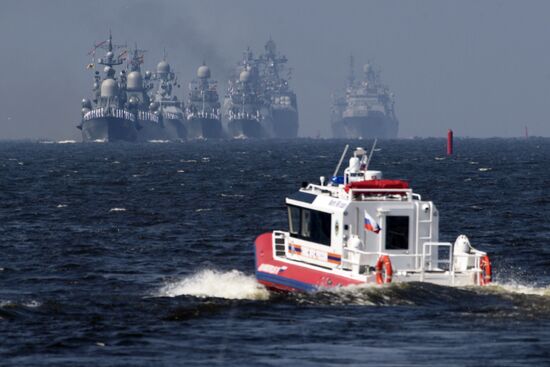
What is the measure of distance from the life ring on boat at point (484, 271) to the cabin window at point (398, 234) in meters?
1.78

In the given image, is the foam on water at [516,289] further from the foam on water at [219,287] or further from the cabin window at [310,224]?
the foam on water at [219,287]

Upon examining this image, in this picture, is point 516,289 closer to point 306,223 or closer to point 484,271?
point 484,271

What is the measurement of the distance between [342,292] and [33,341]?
7.44 m

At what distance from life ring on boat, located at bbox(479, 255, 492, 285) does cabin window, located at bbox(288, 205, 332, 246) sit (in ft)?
11.9

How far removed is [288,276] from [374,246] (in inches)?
84.1

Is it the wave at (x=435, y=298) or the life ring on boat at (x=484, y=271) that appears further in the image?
the life ring on boat at (x=484, y=271)

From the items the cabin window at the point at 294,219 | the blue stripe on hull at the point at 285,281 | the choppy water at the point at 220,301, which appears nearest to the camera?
the choppy water at the point at 220,301

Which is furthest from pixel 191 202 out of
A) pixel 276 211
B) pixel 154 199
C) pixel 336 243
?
pixel 336 243

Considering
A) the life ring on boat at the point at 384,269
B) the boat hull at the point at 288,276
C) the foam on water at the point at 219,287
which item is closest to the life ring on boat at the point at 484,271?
the life ring on boat at the point at 384,269

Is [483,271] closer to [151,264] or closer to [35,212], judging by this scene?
[151,264]

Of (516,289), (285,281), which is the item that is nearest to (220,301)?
(285,281)

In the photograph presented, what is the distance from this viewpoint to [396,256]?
101 ft

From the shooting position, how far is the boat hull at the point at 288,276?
30406mm

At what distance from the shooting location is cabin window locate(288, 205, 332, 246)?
31719 millimetres
